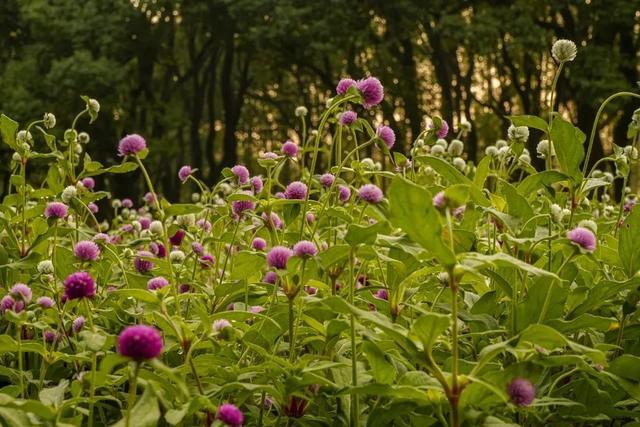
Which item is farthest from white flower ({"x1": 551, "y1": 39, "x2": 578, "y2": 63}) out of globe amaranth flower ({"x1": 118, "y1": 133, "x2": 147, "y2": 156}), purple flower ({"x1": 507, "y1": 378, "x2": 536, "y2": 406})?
globe amaranth flower ({"x1": 118, "y1": 133, "x2": 147, "y2": 156})

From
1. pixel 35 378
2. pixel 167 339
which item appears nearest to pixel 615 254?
pixel 167 339

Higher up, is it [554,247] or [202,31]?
[202,31]

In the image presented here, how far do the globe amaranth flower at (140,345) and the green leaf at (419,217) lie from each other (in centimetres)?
47

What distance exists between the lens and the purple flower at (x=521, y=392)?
57.2 inches

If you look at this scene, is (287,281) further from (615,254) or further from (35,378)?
(615,254)

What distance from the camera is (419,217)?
132 centimetres

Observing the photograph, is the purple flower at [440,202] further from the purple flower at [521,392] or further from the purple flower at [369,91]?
the purple flower at [369,91]

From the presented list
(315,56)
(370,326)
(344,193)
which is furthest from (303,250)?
(315,56)

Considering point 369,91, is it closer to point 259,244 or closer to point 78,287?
point 259,244

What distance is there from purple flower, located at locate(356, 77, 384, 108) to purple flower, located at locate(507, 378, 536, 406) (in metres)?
0.99

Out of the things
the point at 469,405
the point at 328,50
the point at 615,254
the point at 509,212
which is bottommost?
the point at 469,405

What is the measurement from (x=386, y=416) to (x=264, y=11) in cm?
2055

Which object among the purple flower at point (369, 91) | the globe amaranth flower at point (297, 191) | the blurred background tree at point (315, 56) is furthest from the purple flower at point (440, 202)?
the blurred background tree at point (315, 56)

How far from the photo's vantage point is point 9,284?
2.42m
